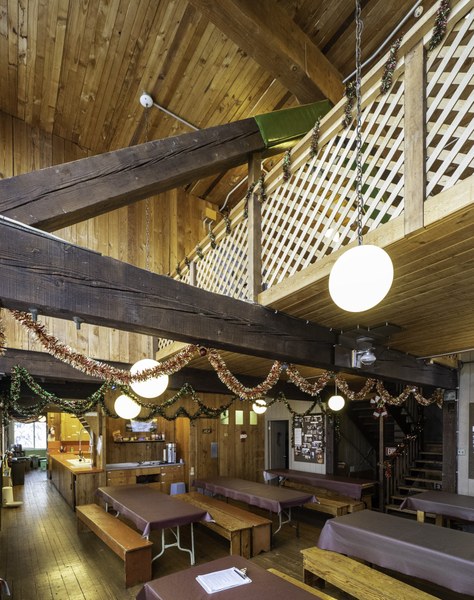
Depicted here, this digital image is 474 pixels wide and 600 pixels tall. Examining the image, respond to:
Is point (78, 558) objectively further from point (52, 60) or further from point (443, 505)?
point (52, 60)

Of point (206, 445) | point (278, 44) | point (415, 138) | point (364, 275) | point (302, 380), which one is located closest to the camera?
point (364, 275)

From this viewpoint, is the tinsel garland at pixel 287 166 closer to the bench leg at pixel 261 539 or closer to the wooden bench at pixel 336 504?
the bench leg at pixel 261 539

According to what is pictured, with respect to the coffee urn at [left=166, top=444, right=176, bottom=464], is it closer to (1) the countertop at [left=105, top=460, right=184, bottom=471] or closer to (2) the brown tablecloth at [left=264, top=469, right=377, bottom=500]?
(1) the countertop at [left=105, top=460, right=184, bottom=471]

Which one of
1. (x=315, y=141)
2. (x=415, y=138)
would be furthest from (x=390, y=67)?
(x=315, y=141)

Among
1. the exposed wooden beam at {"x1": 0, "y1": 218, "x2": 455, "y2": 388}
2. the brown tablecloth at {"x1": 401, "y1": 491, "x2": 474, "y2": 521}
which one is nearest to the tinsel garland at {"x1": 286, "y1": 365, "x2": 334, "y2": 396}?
the exposed wooden beam at {"x1": 0, "y1": 218, "x2": 455, "y2": 388}

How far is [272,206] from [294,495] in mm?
4641

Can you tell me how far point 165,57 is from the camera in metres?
4.50

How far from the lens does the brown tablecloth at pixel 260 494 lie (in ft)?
18.7

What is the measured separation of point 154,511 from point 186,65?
5644mm

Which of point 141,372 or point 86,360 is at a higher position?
point 86,360

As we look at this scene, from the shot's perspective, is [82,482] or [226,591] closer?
[226,591]

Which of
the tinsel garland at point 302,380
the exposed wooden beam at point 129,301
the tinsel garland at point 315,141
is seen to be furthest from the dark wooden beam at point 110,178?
the tinsel garland at point 302,380

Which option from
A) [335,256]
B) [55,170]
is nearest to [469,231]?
[335,256]

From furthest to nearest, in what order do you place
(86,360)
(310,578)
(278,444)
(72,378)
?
(278,444) → (72,378) → (310,578) → (86,360)
